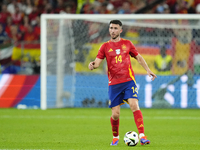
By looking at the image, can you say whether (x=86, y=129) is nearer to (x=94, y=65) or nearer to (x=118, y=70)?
(x=118, y=70)

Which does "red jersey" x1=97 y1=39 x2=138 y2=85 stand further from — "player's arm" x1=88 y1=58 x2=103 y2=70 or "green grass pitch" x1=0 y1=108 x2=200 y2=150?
"green grass pitch" x1=0 y1=108 x2=200 y2=150

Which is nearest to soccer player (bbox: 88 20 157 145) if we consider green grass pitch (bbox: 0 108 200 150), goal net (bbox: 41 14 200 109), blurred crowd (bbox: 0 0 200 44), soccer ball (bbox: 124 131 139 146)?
soccer ball (bbox: 124 131 139 146)

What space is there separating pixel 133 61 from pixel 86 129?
18.0 ft

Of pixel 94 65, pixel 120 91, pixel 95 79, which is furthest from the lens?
pixel 95 79

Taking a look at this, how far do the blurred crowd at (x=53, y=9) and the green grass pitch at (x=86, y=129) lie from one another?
5.26 m

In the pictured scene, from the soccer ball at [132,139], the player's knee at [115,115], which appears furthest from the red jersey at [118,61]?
the soccer ball at [132,139]

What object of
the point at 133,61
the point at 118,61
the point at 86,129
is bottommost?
the point at 86,129

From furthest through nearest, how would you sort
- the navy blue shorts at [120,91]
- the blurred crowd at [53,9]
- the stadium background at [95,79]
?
the blurred crowd at [53,9], the stadium background at [95,79], the navy blue shorts at [120,91]

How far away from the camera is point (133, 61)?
13.4m

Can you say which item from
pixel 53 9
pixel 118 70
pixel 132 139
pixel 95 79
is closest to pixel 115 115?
pixel 132 139

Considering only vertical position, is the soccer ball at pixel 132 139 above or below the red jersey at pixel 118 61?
below

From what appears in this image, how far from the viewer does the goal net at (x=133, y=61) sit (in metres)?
12.5

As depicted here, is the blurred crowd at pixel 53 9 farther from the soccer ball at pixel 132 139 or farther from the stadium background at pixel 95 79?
the soccer ball at pixel 132 139

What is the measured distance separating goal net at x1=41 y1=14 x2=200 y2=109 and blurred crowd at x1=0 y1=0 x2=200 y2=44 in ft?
9.14
